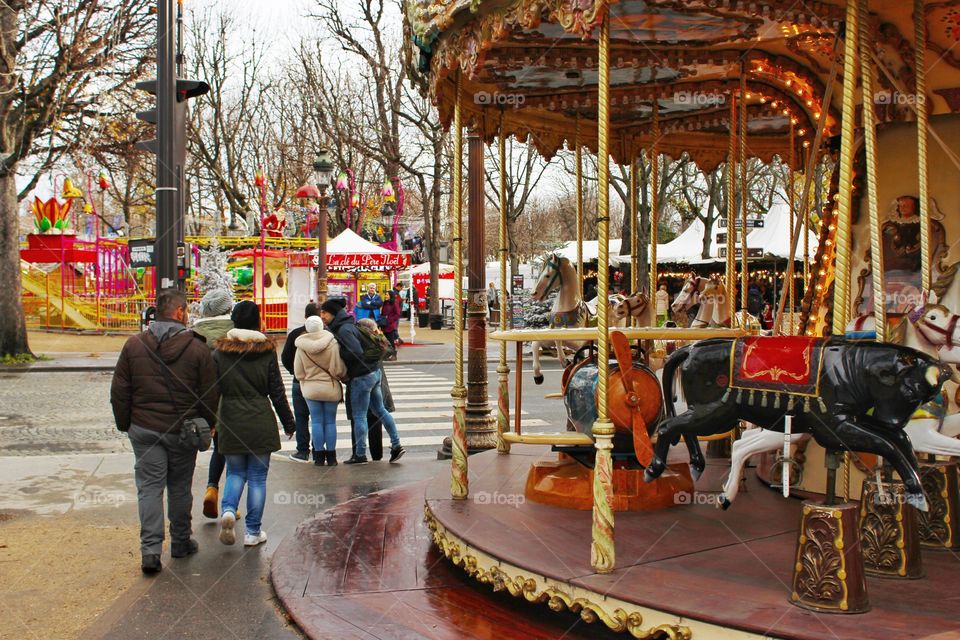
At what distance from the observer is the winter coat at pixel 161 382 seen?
20.6 ft

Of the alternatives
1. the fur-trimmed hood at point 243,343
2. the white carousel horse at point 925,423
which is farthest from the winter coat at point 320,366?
the white carousel horse at point 925,423

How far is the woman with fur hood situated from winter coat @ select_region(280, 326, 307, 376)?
2.99 m

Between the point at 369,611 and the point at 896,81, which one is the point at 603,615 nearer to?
the point at 369,611

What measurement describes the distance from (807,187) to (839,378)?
2.20 metres

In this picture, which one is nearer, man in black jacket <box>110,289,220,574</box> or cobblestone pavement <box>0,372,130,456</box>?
man in black jacket <box>110,289,220,574</box>

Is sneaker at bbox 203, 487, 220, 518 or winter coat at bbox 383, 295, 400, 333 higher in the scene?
winter coat at bbox 383, 295, 400, 333

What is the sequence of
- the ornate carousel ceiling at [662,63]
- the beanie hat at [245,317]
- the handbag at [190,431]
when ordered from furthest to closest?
the beanie hat at [245,317] < the handbag at [190,431] < the ornate carousel ceiling at [662,63]

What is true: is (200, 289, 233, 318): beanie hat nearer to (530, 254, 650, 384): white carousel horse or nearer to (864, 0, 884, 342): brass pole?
(530, 254, 650, 384): white carousel horse

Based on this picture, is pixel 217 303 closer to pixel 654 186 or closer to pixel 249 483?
pixel 249 483

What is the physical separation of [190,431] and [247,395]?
680 millimetres

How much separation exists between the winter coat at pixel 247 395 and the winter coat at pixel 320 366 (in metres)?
2.54

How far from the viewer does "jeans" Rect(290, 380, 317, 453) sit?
10.5 meters

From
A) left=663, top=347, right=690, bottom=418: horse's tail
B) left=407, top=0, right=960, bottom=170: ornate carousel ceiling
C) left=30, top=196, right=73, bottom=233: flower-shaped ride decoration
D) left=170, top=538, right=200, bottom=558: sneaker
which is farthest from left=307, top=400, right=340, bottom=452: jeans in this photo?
left=30, top=196, right=73, bottom=233: flower-shaped ride decoration

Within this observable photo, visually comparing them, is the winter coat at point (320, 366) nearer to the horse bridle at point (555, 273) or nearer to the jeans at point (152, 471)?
the jeans at point (152, 471)
